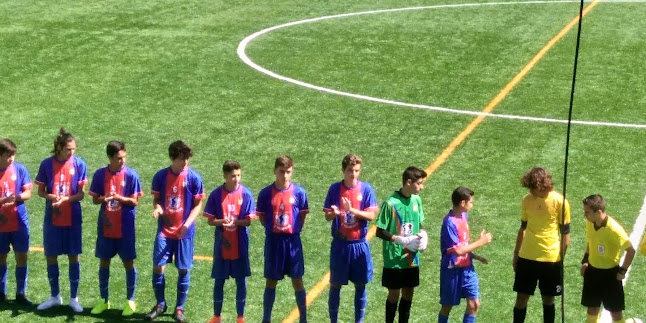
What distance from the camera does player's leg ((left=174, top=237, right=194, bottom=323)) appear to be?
36.4ft

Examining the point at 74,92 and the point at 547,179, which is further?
the point at 74,92

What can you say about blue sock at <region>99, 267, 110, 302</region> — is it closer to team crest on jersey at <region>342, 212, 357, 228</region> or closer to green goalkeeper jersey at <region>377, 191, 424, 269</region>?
team crest on jersey at <region>342, 212, 357, 228</region>

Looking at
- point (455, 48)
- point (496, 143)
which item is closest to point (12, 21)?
point (455, 48)

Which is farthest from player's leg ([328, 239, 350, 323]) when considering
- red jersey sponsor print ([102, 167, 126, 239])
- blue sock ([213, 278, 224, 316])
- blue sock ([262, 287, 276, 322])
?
red jersey sponsor print ([102, 167, 126, 239])

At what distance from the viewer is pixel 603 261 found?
10.2m

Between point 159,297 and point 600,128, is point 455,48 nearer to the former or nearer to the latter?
point 600,128

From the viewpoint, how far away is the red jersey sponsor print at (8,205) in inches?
443

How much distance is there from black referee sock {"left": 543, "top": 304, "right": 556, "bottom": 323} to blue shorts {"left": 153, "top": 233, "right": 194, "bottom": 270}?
3429 millimetres

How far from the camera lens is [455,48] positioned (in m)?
21.5

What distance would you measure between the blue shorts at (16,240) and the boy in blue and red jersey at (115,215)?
80 centimetres

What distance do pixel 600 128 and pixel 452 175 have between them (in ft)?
10.1

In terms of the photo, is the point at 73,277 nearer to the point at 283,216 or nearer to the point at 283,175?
the point at 283,216

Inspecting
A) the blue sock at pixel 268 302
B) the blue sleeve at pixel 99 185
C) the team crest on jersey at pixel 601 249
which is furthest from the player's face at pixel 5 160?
the team crest on jersey at pixel 601 249

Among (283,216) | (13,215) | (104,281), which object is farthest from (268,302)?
(13,215)
